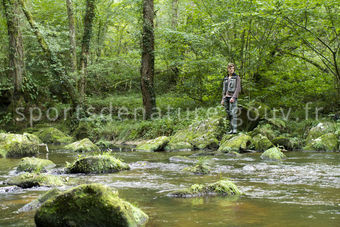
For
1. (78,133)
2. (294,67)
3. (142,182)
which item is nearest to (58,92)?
(78,133)

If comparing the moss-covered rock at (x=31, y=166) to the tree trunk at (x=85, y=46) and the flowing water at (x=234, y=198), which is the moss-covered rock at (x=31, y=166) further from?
the tree trunk at (x=85, y=46)

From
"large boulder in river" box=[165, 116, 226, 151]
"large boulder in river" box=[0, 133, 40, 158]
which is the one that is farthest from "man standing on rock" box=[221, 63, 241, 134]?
"large boulder in river" box=[0, 133, 40, 158]

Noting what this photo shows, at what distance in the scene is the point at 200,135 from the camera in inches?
470

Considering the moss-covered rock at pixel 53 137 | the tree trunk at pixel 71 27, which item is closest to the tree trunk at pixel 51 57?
the tree trunk at pixel 71 27

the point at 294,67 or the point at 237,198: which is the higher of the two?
the point at 294,67

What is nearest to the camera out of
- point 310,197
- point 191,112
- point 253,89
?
point 310,197

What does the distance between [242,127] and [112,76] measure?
12.5 metres

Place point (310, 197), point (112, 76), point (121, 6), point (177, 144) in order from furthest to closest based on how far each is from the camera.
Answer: point (112, 76), point (121, 6), point (177, 144), point (310, 197)

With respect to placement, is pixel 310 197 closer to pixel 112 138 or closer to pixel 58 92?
pixel 112 138

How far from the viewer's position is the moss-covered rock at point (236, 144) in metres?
9.87

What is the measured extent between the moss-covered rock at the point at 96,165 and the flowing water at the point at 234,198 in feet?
1.00

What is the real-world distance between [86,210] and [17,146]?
7.79m

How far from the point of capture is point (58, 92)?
70.5ft

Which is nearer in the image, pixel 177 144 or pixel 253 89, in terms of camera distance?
pixel 177 144
